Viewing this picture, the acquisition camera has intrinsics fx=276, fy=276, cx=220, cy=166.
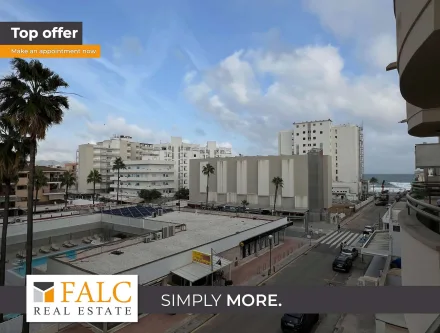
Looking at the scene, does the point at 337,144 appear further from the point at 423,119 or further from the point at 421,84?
the point at 421,84

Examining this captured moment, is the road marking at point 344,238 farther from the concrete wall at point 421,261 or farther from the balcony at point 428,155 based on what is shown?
the concrete wall at point 421,261

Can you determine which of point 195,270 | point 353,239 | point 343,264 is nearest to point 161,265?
point 195,270

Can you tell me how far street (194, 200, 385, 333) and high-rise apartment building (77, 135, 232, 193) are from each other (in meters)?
58.1

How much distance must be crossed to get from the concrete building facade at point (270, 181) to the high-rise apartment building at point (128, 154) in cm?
2113

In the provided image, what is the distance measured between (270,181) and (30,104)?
167 ft

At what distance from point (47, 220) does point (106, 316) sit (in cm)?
3066

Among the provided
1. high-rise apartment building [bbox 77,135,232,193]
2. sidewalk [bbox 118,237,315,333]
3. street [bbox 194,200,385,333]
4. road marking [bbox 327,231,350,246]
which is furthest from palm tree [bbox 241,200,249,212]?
high-rise apartment building [bbox 77,135,232,193]

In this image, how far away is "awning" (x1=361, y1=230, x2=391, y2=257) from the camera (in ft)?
76.0

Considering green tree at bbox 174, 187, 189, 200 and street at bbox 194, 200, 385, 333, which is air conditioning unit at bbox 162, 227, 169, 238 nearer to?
street at bbox 194, 200, 385, 333

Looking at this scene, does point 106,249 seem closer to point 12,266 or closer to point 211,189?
point 12,266

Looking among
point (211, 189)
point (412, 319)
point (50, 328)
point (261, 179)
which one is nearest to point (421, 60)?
point (412, 319)

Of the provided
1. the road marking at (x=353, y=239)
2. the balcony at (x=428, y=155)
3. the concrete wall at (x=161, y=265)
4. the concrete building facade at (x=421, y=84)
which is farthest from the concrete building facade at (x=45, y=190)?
the concrete building facade at (x=421, y=84)

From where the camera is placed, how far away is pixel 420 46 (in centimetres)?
404

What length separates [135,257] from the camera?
1972 cm
